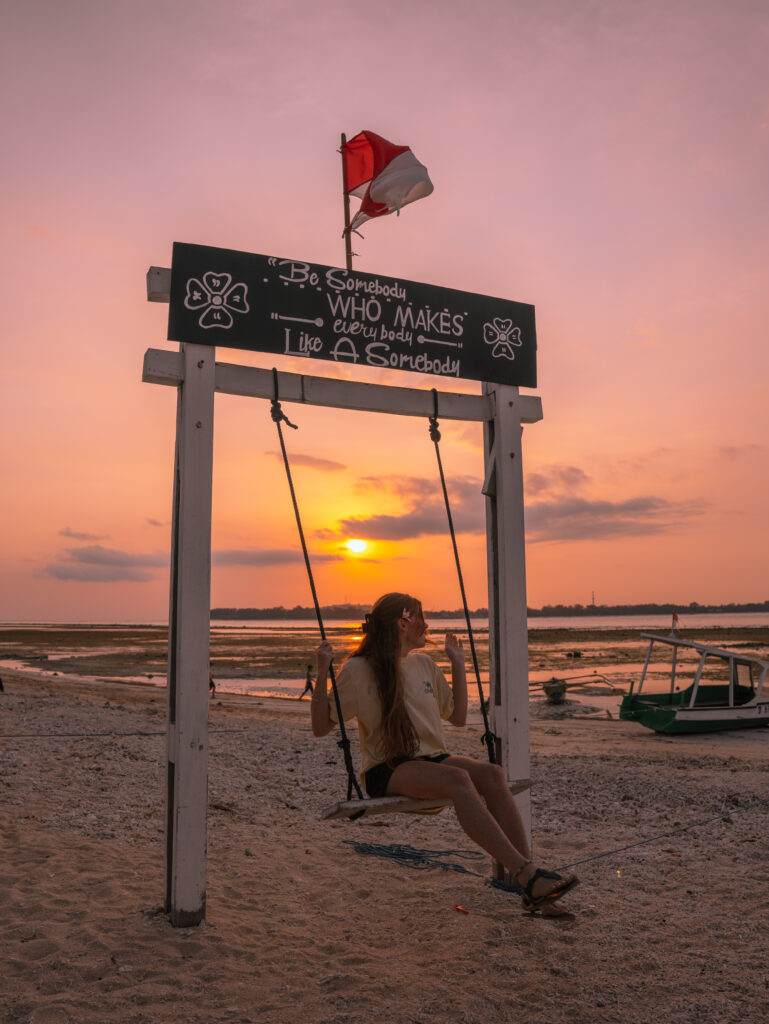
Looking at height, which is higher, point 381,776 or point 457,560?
point 457,560

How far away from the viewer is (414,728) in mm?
4090

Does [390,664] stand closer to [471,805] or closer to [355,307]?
[471,805]

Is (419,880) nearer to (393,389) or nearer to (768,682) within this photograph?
(393,389)

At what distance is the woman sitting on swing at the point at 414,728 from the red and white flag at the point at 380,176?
285 centimetres

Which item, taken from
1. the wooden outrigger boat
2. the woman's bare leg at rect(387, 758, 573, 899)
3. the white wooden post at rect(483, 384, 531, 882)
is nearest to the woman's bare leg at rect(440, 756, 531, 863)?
the woman's bare leg at rect(387, 758, 573, 899)

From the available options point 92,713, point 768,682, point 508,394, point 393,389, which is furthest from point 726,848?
point 768,682

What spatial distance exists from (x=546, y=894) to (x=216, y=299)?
11.9 feet

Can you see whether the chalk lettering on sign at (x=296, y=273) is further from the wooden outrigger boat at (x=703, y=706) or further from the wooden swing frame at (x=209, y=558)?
the wooden outrigger boat at (x=703, y=706)

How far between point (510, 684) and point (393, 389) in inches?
80.6

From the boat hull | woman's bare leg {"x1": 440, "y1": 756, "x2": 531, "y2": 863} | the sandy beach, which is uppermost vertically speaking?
woman's bare leg {"x1": 440, "y1": 756, "x2": 531, "y2": 863}

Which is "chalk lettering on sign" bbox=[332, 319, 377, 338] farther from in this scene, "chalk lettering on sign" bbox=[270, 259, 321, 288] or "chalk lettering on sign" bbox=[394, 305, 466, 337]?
"chalk lettering on sign" bbox=[270, 259, 321, 288]

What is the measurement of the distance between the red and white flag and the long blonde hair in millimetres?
2759

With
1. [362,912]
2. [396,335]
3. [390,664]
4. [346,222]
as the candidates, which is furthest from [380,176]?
[362,912]

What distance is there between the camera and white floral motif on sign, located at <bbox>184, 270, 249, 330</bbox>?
429cm
